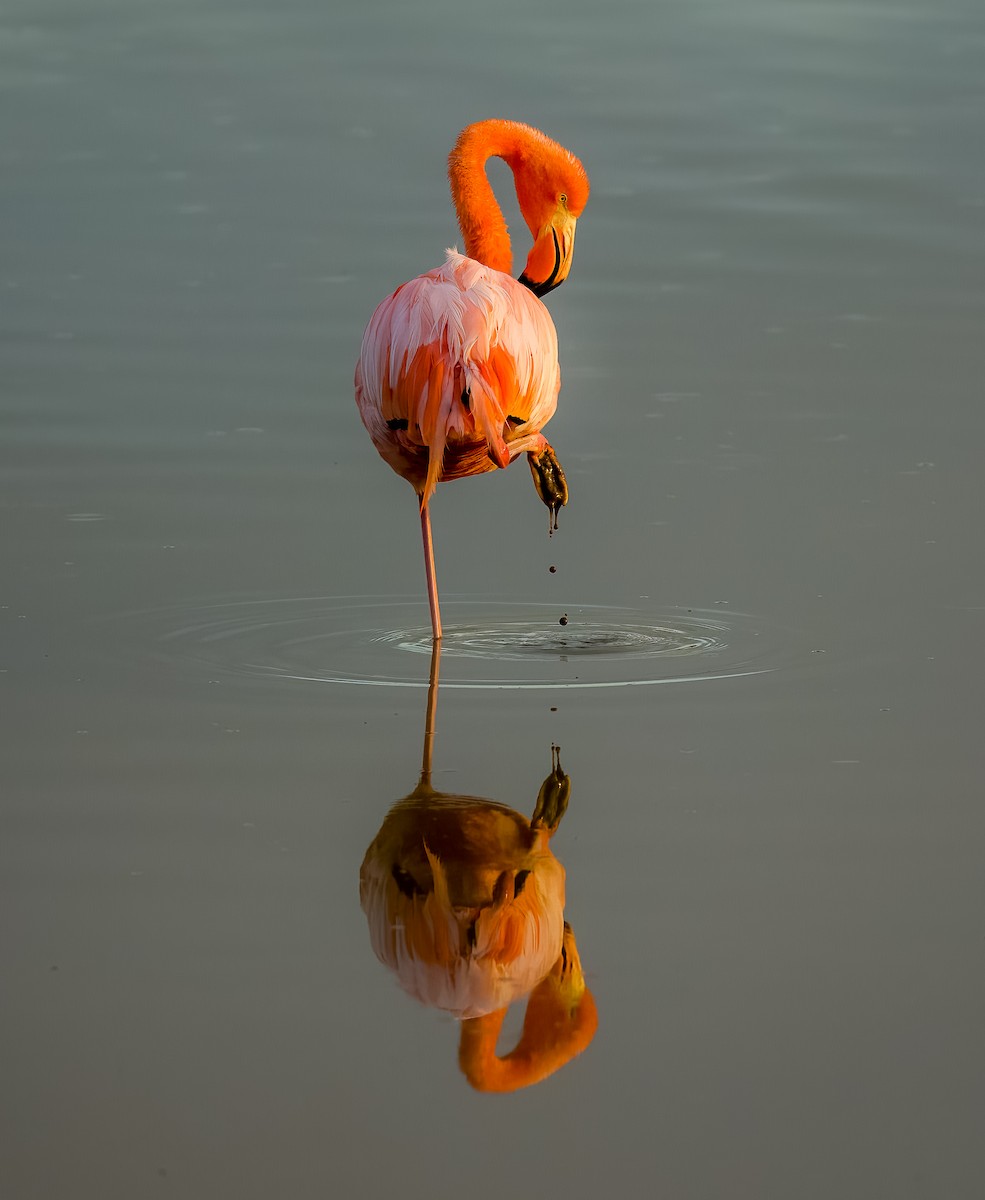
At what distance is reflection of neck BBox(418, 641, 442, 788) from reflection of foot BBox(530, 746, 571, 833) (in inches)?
10.1

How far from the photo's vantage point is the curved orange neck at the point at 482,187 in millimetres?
5969

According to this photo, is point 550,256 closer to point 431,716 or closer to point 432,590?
point 432,590

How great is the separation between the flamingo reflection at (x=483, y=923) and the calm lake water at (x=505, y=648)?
5 centimetres

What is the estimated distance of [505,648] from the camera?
5.37 metres

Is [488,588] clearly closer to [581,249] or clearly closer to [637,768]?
[637,768]

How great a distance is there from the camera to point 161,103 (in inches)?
524

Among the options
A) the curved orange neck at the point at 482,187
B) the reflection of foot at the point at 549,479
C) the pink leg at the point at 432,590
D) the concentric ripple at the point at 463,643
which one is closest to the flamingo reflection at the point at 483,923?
the concentric ripple at the point at 463,643

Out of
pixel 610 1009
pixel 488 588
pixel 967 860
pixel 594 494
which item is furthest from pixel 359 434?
pixel 610 1009

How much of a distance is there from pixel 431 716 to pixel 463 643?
0.75 metres

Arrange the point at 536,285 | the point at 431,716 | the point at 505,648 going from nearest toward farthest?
the point at 431,716 < the point at 505,648 < the point at 536,285

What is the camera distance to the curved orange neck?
5969 millimetres

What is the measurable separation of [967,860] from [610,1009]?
0.97 metres

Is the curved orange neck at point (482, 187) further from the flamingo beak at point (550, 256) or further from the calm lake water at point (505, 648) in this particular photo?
the calm lake water at point (505, 648)

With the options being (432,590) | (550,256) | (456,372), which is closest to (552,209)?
(550,256)
